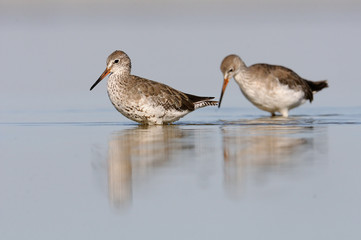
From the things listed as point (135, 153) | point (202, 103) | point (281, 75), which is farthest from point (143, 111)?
point (135, 153)

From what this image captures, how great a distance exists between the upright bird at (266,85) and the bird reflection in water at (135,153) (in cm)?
253

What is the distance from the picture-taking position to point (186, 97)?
556 inches

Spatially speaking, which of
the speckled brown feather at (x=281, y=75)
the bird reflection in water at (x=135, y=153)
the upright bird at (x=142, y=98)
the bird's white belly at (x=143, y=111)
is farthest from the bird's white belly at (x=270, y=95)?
the bird reflection in water at (x=135, y=153)

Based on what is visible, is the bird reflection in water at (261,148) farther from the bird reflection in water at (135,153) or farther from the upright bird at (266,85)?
the upright bird at (266,85)

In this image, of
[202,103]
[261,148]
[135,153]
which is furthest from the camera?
[202,103]

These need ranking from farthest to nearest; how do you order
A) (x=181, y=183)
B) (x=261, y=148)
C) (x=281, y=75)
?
(x=281, y=75), (x=261, y=148), (x=181, y=183)

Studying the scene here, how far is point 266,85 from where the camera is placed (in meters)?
15.0

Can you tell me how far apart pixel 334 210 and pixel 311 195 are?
45cm

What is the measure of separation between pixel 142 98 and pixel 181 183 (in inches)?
214

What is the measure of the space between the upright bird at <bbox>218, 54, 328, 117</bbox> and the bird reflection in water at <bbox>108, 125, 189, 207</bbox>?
253cm

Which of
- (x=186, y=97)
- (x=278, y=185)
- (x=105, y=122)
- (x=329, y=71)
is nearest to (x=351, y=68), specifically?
(x=329, y=71)

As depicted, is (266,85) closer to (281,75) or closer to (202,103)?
(281,75)

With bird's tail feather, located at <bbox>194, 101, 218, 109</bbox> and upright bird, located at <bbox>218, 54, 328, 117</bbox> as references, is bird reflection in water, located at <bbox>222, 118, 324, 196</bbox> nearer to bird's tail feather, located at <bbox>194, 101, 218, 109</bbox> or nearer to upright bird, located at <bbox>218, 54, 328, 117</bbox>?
bird's tail feather, located at <bbox>194, 101, 218, 109</bbox>

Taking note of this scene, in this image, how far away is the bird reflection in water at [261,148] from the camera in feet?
27.1
